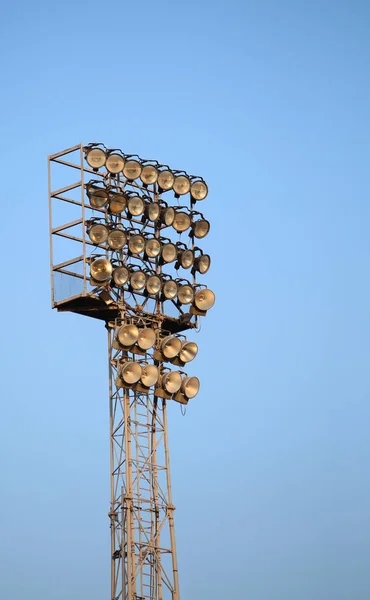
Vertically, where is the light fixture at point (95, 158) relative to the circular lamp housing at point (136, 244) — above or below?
above

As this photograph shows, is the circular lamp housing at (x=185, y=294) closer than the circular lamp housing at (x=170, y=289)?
No

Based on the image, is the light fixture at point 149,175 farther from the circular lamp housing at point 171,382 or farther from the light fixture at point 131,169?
the circular lamp housing at point 171,382

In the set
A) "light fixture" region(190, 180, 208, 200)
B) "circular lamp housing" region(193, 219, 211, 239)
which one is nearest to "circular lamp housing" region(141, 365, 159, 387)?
"circular lamp housing" region(193, 219, 211, 239)

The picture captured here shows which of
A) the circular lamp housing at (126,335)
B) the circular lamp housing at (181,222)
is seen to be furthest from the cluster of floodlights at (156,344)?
the circular lamp housing at (181,222)

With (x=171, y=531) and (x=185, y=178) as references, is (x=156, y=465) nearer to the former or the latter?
(x=171, y=531)

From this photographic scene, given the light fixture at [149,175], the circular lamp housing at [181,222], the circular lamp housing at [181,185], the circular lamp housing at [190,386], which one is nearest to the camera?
the circular lamp housing at [190,386]

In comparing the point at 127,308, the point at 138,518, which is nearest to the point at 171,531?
the point at 138,518

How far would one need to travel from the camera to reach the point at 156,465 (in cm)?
9894

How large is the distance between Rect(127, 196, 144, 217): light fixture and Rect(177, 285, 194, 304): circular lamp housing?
10.7 feet

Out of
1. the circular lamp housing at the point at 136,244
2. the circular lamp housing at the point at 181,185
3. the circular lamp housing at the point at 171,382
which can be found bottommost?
the circular lamp housing at the point at 171,382

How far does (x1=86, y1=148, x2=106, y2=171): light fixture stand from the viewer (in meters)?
99.4

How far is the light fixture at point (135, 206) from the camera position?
10012cm

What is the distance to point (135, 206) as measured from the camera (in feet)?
329

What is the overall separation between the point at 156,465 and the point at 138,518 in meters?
2.24
